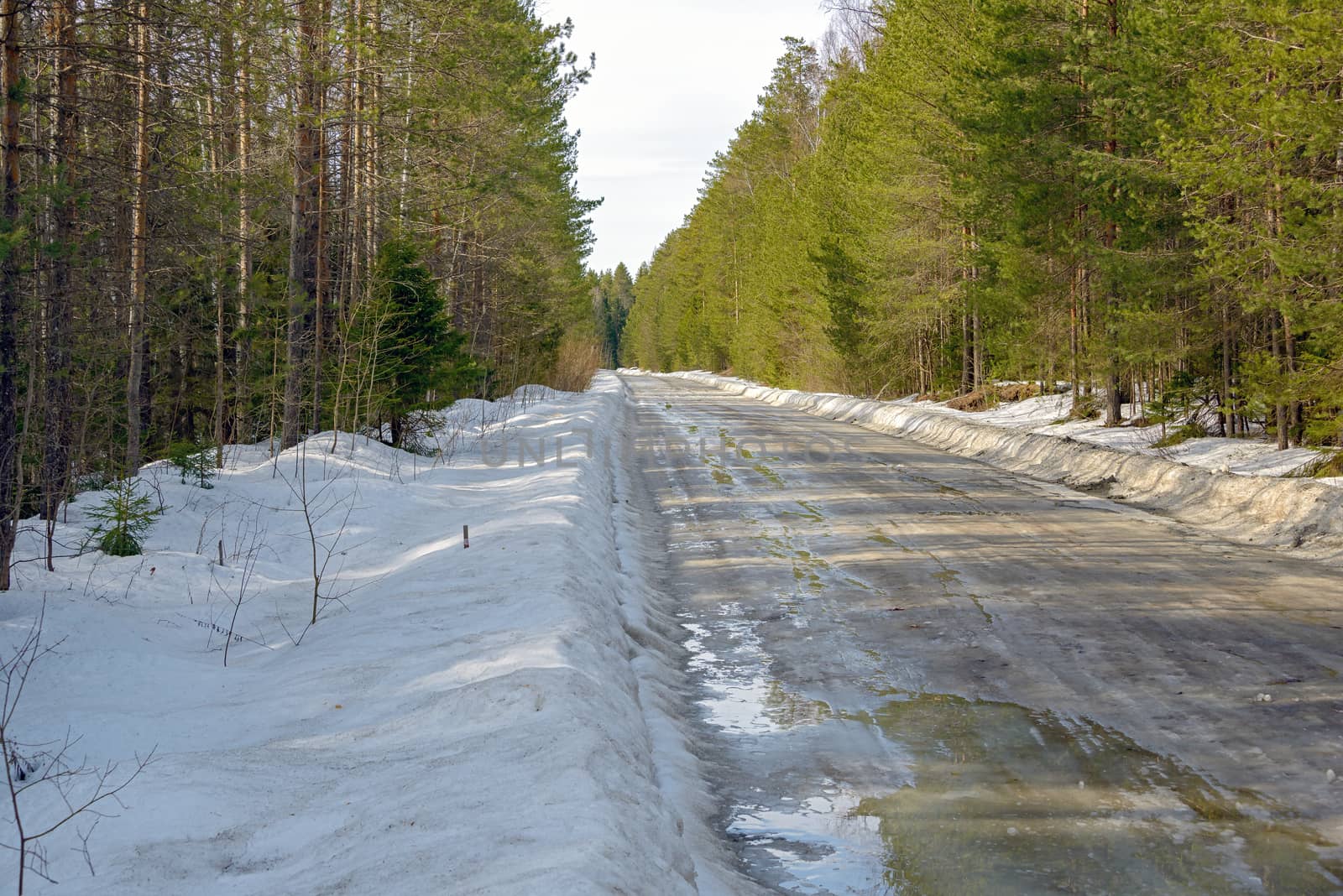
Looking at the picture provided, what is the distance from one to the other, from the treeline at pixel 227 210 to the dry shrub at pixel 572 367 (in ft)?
54.2

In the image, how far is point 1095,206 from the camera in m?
17.8

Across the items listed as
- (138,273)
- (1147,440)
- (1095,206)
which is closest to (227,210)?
(138,273)

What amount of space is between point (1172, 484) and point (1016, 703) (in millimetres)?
8683

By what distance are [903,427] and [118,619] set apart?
21.6m

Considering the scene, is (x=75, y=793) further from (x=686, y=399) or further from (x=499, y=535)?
(x=686, y=399)

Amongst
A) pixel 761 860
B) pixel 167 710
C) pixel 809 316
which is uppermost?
pixel 809 316

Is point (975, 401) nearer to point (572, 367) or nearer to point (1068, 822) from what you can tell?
point (572, 367)

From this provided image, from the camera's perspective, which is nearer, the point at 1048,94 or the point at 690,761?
the point at 690,761

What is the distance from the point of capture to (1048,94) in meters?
18.7

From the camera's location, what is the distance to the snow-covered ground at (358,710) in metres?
3.66

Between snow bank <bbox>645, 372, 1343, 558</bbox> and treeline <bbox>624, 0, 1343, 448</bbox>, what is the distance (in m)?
1.37

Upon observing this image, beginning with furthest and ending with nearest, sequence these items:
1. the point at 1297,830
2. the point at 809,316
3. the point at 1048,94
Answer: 1. the point at 809,316
2. the point at 1048,94
3. the point at 1297,830

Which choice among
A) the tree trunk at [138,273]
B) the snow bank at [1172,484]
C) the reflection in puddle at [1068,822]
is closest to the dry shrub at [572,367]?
the snow bank at [1172,484]

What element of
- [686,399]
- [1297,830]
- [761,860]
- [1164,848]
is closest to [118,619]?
[761,860]
